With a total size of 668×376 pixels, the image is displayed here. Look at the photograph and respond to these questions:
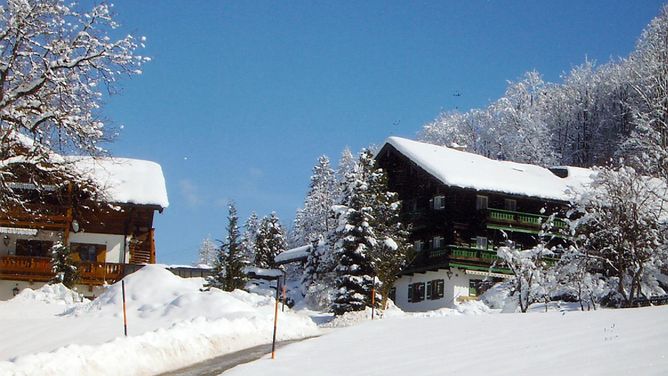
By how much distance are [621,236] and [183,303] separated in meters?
16.8

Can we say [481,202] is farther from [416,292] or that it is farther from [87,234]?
[87,234]

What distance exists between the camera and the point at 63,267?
37562mm

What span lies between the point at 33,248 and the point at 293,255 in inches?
954

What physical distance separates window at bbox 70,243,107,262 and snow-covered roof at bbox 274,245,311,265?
20352 millimetres

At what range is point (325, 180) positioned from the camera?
91375 millimetres

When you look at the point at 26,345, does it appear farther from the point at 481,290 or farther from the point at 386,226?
the point at 481,290

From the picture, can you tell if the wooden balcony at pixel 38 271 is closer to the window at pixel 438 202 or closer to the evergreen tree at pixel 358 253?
the evergreen tree at pixel 358 253

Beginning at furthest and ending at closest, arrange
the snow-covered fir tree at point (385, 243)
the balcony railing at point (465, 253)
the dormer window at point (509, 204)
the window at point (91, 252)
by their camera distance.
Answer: the dormer window at point (509, 204), the balcony railing at point (465, 253), the window at point (91, 252), the snow-covered fir tree at point (385, 243)

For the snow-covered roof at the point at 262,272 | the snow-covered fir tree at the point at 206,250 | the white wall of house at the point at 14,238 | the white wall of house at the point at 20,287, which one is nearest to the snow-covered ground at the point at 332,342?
the white wall of house at the point at 20,287

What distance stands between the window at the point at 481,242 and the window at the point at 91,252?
23063mm

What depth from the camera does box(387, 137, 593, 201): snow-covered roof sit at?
4922cm

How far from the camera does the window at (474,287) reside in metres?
48.0

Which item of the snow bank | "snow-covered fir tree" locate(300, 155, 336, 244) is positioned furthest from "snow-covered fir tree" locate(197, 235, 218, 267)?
the snow bank

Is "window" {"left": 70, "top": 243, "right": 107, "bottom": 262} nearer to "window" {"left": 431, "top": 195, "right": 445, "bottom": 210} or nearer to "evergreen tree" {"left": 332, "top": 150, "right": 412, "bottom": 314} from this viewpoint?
"evergreen tree" {"left": 332, "top": 150, "right": 412, "bottom": 314}
